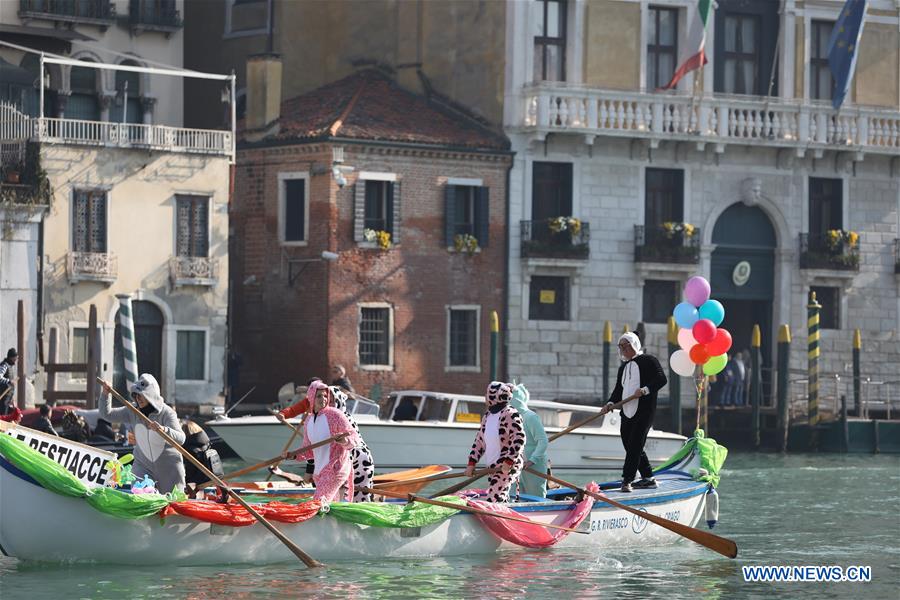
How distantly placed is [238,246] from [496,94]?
5509mm

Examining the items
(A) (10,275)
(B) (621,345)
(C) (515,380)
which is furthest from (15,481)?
(C) (515,380)

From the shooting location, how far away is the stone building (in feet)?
112

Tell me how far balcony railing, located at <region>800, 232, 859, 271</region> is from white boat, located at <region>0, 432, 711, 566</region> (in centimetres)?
1968

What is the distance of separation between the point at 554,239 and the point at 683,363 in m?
13.5

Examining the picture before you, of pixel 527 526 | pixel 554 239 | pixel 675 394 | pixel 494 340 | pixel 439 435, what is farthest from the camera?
pixel 554 239

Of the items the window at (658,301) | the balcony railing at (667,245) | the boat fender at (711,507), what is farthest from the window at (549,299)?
the boat fender at (711,507)

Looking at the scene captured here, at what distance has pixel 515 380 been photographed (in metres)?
36.5

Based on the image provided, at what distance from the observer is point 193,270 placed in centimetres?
3541

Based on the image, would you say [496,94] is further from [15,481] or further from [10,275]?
[15,481]

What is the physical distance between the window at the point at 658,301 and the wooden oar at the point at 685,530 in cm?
1816

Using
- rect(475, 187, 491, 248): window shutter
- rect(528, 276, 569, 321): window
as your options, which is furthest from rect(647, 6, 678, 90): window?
rect(528, 276, 569, 321): window

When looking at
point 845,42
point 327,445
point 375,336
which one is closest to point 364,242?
point 375,336

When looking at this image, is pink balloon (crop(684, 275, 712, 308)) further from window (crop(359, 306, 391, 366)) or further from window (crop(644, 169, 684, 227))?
window (crop(644, 169, 684, 227))

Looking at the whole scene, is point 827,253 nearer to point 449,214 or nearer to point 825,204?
point 825,204
